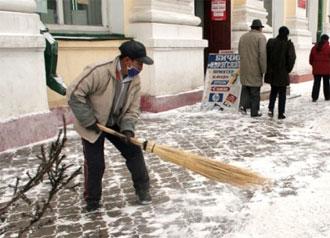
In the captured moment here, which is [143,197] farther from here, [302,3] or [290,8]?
[302,3]

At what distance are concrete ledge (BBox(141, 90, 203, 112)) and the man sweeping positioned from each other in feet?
15.5

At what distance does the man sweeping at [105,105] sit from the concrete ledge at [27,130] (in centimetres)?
231

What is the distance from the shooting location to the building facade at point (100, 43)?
5.88 metres

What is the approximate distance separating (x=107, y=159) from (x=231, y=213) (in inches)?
84.9

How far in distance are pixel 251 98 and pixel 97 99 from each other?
5139 mm

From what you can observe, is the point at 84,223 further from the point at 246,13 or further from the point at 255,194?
the point at 246,13

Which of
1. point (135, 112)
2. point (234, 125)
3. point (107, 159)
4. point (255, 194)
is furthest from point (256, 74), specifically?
point (135, 112)

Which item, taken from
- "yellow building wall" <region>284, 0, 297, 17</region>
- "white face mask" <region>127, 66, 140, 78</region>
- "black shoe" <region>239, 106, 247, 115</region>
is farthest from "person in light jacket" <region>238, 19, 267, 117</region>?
"yellow building wall" <region>284, 0, 297, 17</region>

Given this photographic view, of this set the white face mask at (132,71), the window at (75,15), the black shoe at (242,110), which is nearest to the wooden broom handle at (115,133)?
the white face mask at (132,71)

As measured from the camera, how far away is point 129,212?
384 centimetres

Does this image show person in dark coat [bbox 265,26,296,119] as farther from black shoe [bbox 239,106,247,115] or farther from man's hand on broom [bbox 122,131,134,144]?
man's hand on broom [bbox 122,131,134,144]

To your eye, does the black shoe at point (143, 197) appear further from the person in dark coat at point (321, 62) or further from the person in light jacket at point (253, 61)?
the person in dark coat at point (321, 62)

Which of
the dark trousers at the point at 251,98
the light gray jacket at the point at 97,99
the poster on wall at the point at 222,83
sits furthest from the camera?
the poster on wall at the point at 222,83

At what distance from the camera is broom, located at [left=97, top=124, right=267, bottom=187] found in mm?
3357
